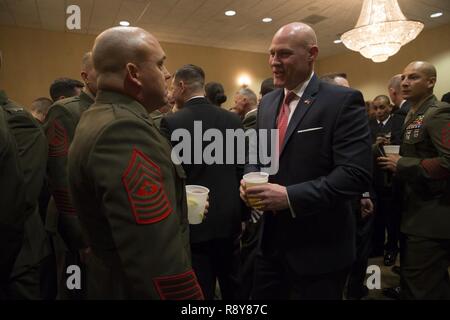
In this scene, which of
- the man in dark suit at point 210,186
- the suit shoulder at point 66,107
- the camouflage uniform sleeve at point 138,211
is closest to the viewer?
the camouflage uniform sleeve at point 138,211

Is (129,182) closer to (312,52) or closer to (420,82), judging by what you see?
(312,52)

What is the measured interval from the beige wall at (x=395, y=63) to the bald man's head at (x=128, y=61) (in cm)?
794

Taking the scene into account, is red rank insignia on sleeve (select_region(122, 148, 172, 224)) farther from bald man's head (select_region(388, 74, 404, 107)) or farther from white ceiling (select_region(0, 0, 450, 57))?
Result: white ceiling (select_region(0, 0, 450, 57))

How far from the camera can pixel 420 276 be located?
2.22 metres

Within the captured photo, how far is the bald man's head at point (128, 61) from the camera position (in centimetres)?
99

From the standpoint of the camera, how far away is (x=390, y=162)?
2.37 meters

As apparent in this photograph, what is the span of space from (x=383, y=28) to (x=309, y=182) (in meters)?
3.85

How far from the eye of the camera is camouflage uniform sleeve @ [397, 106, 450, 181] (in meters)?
2.12

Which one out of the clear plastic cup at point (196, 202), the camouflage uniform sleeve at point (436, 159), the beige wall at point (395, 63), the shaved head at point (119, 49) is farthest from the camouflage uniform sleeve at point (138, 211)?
the beige wall at point (395, 63)

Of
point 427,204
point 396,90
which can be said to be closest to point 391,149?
point 427,204

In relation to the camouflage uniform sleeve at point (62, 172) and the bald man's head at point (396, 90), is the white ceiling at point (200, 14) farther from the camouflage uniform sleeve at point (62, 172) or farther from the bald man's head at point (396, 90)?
the camouflage uniform sleeve at point (62, 172)

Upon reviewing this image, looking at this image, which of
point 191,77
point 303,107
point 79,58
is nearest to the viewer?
point 303,107

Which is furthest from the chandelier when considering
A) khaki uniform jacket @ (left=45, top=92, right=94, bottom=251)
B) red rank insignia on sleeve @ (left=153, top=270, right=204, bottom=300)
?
red rank insignia on sleeve @ (left=153, top=270, right=204, bottom=300)
